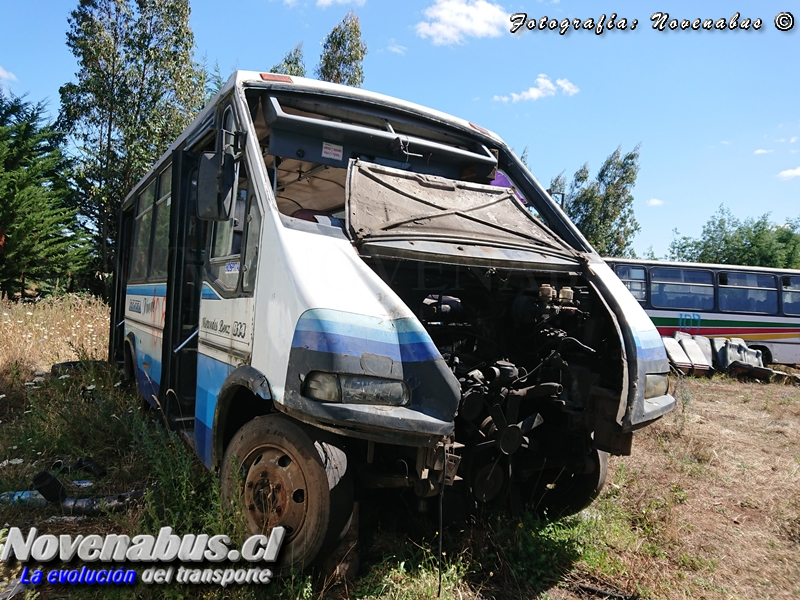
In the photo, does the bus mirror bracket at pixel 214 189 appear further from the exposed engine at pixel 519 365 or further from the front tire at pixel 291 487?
the front tire at pixel 291 487

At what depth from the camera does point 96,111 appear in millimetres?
16922

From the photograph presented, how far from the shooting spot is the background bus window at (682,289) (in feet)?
49.6

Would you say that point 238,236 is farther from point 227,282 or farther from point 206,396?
point 206,396

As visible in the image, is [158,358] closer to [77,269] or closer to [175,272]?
[175,272]

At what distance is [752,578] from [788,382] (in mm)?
12092

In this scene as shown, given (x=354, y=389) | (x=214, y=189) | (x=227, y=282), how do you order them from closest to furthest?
(x=354, y=389) < (x=214, y=189) < (x=227, y=282)

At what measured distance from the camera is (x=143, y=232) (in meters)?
6.62

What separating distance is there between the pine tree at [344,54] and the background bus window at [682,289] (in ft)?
36.5

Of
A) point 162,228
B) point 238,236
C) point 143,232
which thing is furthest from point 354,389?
point 143,232

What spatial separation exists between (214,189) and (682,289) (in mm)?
14828

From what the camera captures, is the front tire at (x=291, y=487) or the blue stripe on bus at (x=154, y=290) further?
the blue stripe on bus at (x=154, y=290)

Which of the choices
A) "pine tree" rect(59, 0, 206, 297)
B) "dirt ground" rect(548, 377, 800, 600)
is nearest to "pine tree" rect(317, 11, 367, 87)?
"pine tree" rect(59, 0, 206, 297)
